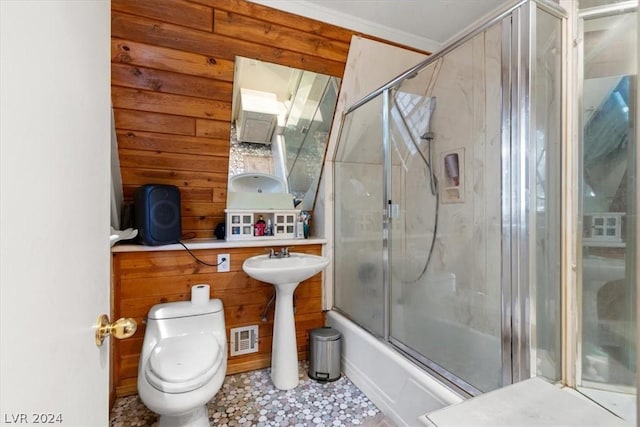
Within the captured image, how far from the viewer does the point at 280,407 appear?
5.94 ft

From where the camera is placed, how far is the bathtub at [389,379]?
1448mm

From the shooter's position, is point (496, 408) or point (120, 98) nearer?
point (496, 408)

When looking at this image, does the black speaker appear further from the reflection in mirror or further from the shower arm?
the reflection in mirror

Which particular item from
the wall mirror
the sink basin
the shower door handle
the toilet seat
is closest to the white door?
the toilet seat

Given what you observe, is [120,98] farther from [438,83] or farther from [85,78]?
[438,83]

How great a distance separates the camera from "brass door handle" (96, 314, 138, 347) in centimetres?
67

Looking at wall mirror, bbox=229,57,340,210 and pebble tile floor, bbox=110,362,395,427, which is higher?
wall mirror, bbox=229,57,340,210

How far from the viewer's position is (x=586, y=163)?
1.17 m

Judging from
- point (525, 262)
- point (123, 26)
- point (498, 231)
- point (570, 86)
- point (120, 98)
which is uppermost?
point (123, 26)

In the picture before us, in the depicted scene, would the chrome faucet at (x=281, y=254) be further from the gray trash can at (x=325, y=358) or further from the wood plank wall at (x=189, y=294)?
the gray trash can at (x=325, y=358)

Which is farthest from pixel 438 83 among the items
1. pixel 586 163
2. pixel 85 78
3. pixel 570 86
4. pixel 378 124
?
pixel 85 78

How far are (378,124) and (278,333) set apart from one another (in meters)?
1.55

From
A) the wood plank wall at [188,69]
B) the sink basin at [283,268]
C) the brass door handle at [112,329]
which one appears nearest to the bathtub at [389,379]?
the sink basin at [283,268]

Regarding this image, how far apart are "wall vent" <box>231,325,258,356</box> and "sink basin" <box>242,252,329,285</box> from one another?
0.53 metres
